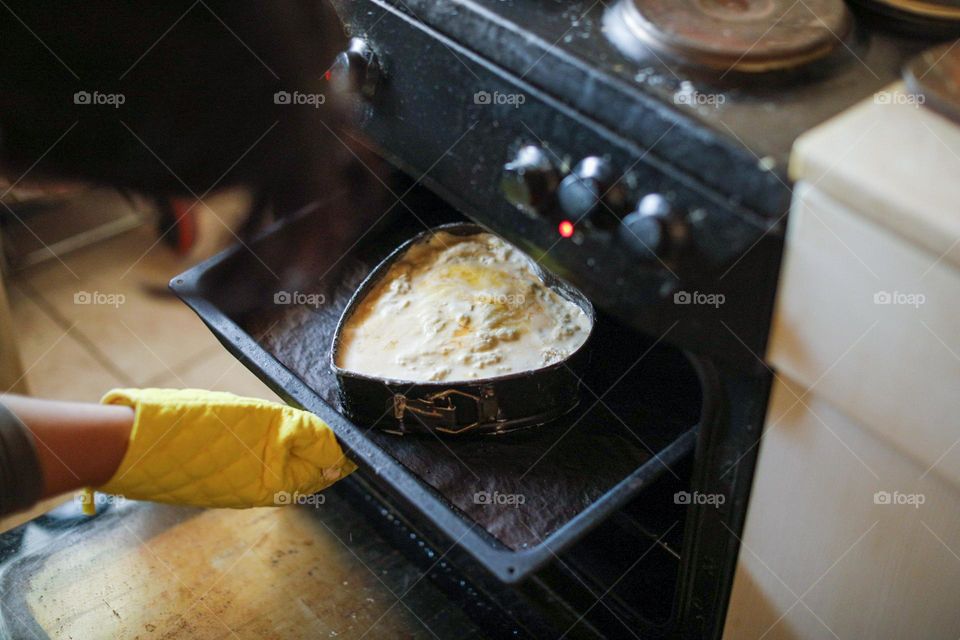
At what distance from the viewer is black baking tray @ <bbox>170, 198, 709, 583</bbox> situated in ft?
3.30

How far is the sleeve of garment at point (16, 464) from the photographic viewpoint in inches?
37.9

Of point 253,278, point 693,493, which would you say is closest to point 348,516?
point 253,278

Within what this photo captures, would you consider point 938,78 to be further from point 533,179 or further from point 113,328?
point 113,328

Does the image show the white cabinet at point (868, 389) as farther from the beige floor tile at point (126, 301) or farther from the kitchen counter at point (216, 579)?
the beige floor tile at point (126, 301)

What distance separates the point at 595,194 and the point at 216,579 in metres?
0.88

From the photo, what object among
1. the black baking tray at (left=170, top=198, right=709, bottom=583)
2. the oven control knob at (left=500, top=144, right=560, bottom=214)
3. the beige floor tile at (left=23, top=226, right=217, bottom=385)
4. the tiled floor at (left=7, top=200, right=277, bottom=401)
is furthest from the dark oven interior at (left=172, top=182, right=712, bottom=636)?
the beige floor tile at (left=23, top=226, right=217, bottom=385)

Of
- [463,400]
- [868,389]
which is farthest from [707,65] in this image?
[463,400]

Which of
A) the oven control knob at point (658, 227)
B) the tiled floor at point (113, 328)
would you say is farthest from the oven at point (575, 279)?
the tiled floor at point (113, 328)

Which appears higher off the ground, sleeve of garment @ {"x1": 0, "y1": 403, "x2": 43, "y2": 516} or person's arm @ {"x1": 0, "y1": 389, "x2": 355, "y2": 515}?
sleeve of garment @ {"x1": 0, "y1": 403, "x2": 43, "y2": 516}

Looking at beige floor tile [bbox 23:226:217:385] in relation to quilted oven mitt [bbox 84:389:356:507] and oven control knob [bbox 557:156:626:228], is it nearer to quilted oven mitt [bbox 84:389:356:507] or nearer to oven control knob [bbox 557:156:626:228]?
quilted oven mitt [bbox 84:389:356:507]

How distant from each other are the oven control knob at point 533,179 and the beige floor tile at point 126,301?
129 cm

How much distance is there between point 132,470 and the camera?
1060mm

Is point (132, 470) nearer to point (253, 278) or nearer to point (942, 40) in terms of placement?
point (253, 278)

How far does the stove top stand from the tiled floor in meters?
1.20
